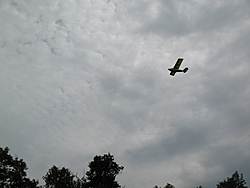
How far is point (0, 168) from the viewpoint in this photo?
3459cm

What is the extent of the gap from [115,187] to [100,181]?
12.4ft

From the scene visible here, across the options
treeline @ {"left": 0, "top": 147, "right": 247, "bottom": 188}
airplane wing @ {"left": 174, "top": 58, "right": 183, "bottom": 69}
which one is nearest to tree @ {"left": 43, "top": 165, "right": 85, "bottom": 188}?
treeline @ {"left": 0, "top": 147, "right": 247, "bottom": 188}

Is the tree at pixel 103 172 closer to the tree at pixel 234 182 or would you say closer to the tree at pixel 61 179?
the tree at pixel 61 179

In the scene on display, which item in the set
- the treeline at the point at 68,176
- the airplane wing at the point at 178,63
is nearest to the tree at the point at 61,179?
the treeline at the point at 68,176

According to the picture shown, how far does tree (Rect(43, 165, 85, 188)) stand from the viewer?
35156 mm

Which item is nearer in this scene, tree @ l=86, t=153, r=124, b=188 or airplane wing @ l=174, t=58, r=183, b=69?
airplane wing @ l=174, t=58, r=183, b=69

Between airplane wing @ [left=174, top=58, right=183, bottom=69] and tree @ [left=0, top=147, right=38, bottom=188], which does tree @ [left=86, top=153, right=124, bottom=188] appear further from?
airplane wing @ [left=174, top=58, right=183, bottom=69]

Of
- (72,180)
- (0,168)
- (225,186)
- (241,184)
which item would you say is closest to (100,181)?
(72,180)

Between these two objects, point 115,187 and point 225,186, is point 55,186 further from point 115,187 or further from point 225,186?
point 225,186

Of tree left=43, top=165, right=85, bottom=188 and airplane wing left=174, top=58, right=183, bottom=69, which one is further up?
airplane wing left=174, top=58, right=183, bottom=69

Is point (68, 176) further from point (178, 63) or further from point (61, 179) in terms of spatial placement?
point (178, 63)

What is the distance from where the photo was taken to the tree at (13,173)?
34.1 metres

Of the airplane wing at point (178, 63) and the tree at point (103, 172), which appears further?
the tree at point (103, 172)

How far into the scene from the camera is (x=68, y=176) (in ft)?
126
